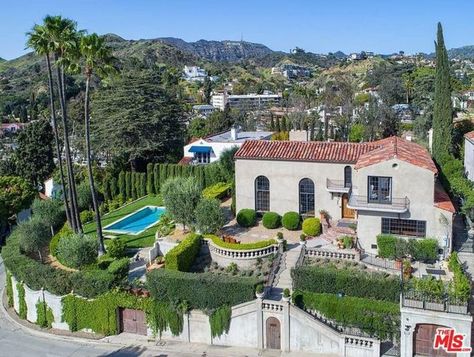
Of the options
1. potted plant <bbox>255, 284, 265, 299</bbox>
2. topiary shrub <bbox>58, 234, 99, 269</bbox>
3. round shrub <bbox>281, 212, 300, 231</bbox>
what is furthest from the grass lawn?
potted plant <bbox>255, 284, 265, 299</bbox>

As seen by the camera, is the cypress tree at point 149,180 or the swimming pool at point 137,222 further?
the cypress tree at point 149,180

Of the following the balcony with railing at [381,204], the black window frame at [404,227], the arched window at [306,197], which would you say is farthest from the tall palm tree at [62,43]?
the black window frame at [404,227]

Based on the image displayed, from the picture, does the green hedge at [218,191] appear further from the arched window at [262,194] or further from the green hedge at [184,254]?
the green hedge at [184,254]

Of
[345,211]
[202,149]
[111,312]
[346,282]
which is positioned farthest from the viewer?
[202,149]

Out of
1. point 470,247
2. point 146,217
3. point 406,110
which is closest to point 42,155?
point 146,217

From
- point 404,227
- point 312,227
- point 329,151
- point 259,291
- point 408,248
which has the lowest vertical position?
point 259,291

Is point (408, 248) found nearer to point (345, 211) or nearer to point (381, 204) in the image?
point (381, 204)

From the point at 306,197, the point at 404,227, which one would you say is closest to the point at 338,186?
the point at 306,197
